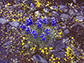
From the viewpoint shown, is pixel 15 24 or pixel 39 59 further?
pixel 15 24

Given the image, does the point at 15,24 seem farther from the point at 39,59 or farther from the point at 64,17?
the point at 64,17

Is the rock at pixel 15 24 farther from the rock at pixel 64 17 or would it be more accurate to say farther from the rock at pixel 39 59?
the rock at pixel 64 17

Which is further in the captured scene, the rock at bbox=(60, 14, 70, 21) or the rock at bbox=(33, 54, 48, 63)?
the rock at bbox=(60, 14, 70, 21)

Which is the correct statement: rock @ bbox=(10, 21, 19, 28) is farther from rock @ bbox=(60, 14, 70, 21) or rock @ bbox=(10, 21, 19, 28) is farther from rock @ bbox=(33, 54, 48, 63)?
rock @ bbox=(60, 14, 70, 21)

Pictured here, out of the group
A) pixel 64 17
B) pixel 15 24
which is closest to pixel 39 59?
pixel 15 24

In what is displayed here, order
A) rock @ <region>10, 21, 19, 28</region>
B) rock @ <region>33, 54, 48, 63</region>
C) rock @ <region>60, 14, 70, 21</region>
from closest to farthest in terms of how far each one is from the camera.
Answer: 1. rock @ <region>33, 54, 48, 63</region>
2. rock @ <region>10, 21, 19, 28</region>
3. rock @ <region>60, 14, 70, 21</region>

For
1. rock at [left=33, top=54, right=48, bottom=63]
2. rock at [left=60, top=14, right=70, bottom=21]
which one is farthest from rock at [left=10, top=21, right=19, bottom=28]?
rock at [left=60, top=14, right=70, bottom=21]

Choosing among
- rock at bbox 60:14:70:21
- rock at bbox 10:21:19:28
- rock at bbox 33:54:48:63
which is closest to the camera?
rock at bbox 33:54:48:63

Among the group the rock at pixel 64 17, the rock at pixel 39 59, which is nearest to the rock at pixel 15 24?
the rock at pixel 39 59

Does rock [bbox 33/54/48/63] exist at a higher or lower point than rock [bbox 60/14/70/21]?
lower

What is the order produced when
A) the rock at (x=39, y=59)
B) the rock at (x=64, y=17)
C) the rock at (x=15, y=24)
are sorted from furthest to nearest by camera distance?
the rock at (x=64, y=17), the rock at (x=15, y=24), the rock at (x=39, y=59)

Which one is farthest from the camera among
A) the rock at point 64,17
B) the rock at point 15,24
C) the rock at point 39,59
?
the rock at point 64,17

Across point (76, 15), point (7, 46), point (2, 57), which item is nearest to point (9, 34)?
point (7, 46)
